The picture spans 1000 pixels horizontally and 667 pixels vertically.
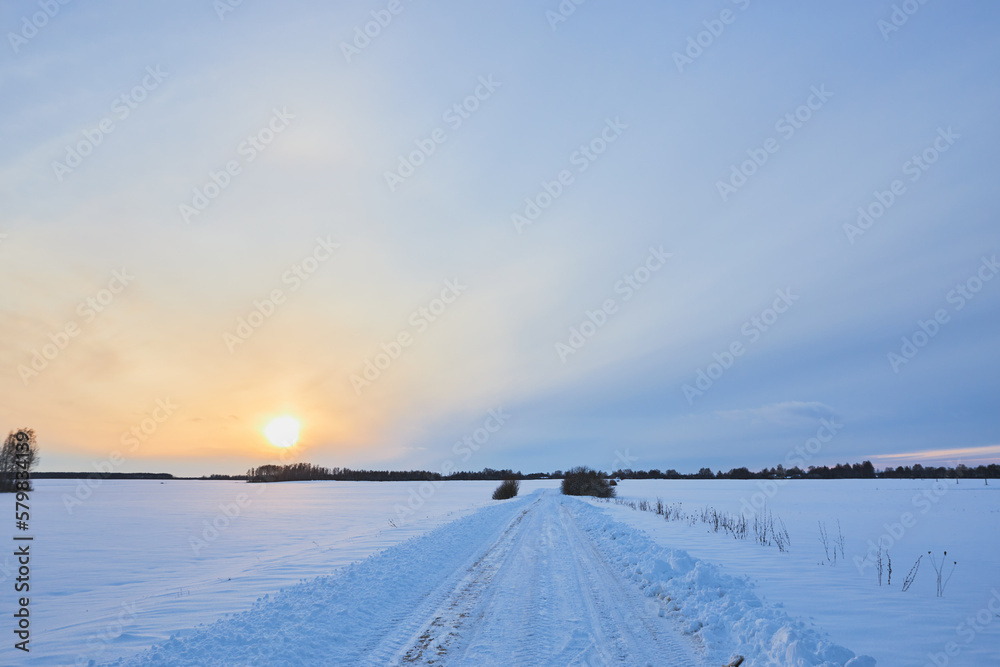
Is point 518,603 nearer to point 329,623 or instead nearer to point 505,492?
point 329,623

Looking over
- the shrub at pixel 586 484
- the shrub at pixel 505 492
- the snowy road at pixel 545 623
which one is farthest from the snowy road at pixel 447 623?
the shrub at pixel 586 484

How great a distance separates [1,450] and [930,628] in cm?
13123

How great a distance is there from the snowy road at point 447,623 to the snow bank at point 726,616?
0.38 m

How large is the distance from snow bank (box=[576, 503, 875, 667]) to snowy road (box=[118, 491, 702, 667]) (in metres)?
0.38

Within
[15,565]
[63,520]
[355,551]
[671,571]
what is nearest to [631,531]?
[671,571]

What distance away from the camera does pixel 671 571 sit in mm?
10648

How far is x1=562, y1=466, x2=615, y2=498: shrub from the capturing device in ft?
188

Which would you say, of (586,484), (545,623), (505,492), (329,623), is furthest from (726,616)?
(586,484)

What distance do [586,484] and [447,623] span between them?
2311 inches

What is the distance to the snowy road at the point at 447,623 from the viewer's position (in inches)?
241

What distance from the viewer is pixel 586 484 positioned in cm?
6306

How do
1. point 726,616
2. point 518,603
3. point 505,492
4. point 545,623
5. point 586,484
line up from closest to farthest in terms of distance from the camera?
point 545,623
point 726,616
point 518,603
point 505,492
point 586,484

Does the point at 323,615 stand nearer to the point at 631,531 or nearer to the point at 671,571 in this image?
the point at 671,571

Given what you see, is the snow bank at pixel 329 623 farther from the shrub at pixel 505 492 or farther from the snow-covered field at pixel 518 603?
the shrub at pixel 505 492
